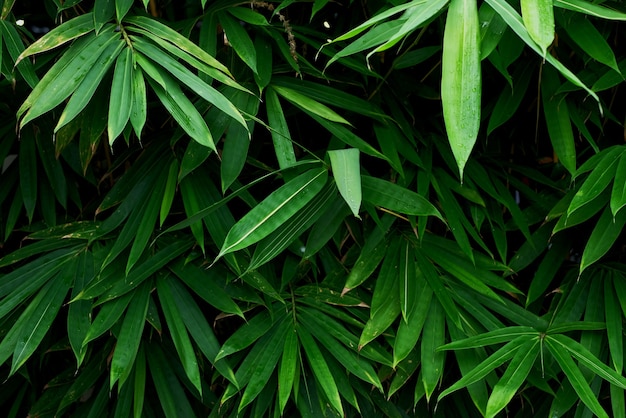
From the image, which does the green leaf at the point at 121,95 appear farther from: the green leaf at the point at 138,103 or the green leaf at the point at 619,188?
the green leaf at the point at 619,188

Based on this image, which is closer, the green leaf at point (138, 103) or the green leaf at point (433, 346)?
the green leaf at point (138, 103)

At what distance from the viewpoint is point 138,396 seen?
1200 millimetres

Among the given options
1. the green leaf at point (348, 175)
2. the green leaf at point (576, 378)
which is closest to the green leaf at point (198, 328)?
the green leaf at point (348, 175)

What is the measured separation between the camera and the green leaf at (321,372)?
3.67ft

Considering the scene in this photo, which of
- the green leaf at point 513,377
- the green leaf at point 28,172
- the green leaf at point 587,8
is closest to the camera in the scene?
the green leaf at point 587,8

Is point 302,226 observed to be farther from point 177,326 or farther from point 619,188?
point 619,188

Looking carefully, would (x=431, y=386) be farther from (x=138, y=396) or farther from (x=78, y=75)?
(x=78, y=75)

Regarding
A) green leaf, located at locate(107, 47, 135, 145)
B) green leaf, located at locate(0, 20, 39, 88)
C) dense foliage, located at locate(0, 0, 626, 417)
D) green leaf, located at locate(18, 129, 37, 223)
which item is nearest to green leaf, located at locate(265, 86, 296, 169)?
dense foliage, located at locate(0, 0, 626, 417)

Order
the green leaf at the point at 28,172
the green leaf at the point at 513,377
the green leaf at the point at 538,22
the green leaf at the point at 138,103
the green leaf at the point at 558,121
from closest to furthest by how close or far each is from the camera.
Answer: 1. the green leaf at the point at 538,22
2. the green leaf at the point at 138,103
3. the green leaf at the point at 513,377
4. the green leaf at the point at 558,121
5. the green leaf at the point at 28,172

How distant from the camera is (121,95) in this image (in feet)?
3.18

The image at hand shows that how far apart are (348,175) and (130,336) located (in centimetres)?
43

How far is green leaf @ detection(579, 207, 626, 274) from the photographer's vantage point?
113 centimetres

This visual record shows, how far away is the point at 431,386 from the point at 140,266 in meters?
0.49

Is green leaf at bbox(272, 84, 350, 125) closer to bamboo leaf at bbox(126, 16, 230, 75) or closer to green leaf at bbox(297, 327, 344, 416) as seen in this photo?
bamboo leaf at bbox(126, 16, 230, 75)
